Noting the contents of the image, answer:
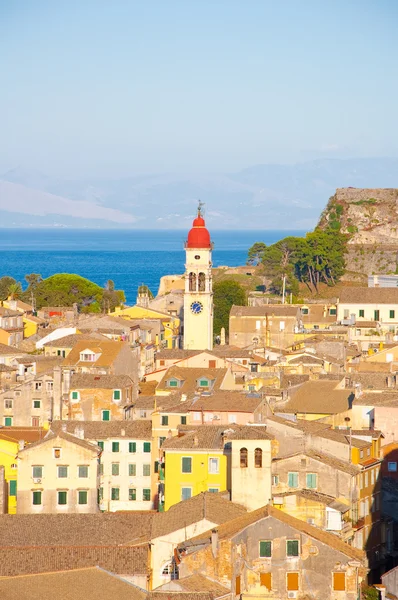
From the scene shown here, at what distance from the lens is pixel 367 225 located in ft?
336

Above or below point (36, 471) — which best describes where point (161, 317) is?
above

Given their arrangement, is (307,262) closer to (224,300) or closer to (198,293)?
(224,300)

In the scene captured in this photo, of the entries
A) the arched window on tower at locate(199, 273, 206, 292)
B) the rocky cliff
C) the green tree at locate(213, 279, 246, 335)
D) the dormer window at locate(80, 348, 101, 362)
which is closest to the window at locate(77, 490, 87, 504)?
the dormer window at locate(80, 348, 101, 362)

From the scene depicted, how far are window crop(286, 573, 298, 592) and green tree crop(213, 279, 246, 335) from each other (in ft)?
144

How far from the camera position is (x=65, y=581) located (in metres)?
27.2

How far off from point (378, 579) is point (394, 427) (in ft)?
23.4

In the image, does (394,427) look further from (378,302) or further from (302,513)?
(378,302)

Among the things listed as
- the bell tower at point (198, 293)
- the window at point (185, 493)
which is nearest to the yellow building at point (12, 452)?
the window at point (185, 493)

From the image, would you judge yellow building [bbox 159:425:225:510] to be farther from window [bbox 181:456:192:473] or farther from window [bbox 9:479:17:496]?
window [bbox 9:479:17:496]

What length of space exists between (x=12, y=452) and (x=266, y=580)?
12385 mm

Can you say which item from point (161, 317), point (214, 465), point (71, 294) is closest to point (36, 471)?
point (214, 465)

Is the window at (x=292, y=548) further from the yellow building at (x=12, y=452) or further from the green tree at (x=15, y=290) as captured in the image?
the green tree at (x=15, y=290)

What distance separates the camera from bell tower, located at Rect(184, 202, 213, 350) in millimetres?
64812

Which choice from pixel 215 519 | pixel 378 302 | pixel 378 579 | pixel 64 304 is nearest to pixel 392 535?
pixel 378 579
